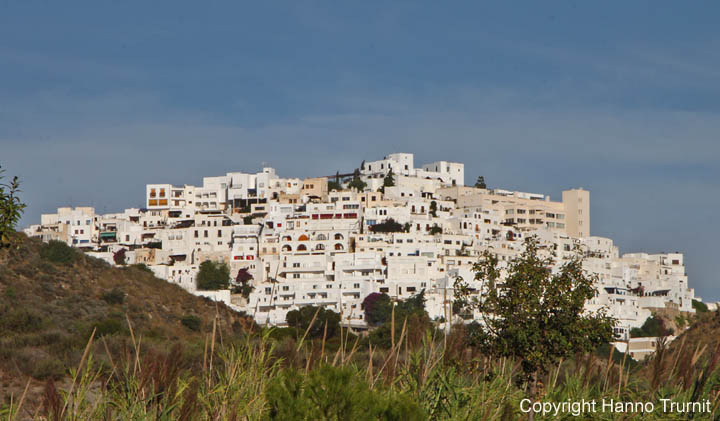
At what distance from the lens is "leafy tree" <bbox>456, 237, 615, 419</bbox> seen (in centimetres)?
788

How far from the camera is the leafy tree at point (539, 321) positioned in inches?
310

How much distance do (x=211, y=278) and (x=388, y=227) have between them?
45.8ft

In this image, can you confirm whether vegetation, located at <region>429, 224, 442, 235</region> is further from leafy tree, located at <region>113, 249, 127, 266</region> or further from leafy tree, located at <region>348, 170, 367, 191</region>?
leafy tree, located at <region>113, 249, 127, 266</region>

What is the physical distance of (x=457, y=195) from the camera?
3285 inches

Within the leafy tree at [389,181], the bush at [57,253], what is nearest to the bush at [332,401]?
the bush at [57,253]

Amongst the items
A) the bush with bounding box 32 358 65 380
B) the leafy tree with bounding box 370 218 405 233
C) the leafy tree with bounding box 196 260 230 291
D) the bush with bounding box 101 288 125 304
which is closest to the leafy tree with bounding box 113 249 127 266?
the leafy tree with bounding box 196 260 230 291

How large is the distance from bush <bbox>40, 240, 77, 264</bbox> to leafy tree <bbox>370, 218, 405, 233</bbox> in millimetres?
37899

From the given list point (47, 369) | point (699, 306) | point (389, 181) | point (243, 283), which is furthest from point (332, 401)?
point (389, 181)

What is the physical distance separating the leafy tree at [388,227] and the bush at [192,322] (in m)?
39.1

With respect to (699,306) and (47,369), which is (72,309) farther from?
(699,306)

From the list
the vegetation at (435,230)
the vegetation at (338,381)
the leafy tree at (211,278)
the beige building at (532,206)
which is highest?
the beige building at (532,206)

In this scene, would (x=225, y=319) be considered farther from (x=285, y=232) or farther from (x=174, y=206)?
(x=174, y=206)

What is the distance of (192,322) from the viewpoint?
104ft

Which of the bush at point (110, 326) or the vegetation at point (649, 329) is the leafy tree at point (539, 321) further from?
the vegetation at point (649, 329)
